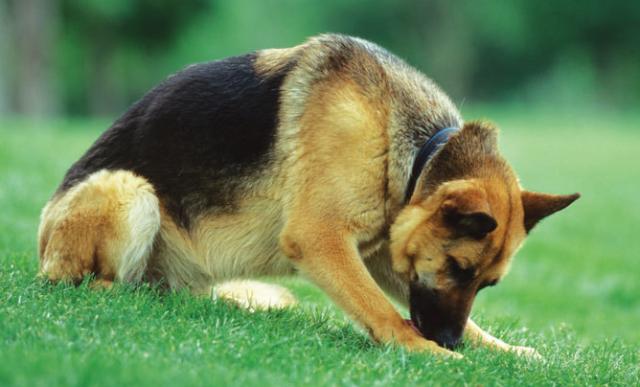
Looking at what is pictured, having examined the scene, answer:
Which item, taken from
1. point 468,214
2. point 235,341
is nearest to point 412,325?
point 468,214

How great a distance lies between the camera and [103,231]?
18.7 ft

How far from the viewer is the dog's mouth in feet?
17.0

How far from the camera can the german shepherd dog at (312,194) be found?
5184mm

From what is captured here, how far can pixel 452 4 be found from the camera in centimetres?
4259

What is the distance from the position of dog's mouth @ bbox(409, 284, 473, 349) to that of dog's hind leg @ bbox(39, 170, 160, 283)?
71.0 inches

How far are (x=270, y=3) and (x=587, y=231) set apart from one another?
33.2 metres

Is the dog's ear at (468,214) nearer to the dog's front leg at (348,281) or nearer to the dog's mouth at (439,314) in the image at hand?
the dog's mouth at (439,314)

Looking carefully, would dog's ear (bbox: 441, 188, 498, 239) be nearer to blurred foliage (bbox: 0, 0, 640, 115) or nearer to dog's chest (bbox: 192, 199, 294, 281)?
dog's chest (bbox: 192, 199, 294, 281)

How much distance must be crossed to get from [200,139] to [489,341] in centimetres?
229

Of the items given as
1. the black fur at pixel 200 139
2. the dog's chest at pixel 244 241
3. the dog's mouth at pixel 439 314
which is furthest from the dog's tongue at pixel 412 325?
the black fur at pixel 200 139

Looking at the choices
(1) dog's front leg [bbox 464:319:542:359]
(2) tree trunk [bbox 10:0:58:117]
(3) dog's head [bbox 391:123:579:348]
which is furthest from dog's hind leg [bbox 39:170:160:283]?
(2) tree trunk [bbox 10:0:58:117]

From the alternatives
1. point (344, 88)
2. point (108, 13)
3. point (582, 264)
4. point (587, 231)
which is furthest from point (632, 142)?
point (344, 88)

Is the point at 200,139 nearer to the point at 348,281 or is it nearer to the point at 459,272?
the point at 348,281

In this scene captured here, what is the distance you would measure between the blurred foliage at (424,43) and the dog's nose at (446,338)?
30304mm
